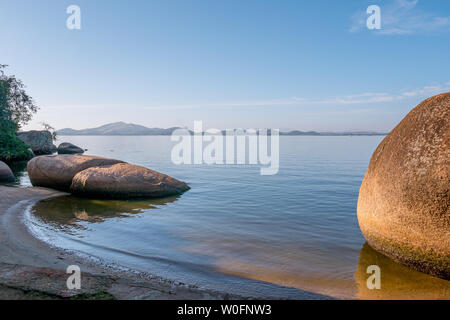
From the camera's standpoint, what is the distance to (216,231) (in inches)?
331

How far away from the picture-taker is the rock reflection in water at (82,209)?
9109 millimetres

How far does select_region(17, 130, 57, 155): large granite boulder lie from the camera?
41.7m

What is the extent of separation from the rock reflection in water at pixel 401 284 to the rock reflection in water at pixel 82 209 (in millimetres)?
7287

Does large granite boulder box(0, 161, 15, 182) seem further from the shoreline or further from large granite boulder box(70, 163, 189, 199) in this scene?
the shoreline

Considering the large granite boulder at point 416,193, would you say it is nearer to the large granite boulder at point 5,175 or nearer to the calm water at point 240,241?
the calm water at point 240,241

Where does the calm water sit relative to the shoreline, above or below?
below

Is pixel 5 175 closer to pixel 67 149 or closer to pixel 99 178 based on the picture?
pixel 99 178

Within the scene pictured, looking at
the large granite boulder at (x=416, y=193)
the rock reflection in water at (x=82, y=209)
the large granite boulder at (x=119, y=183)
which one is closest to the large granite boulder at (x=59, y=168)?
the large granite boulder at (x=119, y=183)

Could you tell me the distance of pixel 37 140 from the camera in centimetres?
4253

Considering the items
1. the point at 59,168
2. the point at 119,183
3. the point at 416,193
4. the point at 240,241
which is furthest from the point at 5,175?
the point at 416,193

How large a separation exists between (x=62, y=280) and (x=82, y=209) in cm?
708

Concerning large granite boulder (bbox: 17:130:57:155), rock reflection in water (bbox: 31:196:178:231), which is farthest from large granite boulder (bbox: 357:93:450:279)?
large granite boulder (bbox: 17:130:57:155)

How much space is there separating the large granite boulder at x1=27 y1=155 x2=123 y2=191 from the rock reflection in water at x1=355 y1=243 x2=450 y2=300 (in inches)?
463

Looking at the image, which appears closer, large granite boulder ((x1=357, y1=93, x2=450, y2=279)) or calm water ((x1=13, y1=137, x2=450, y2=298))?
large granite boulder ((x1=357, y1=93, x2=450, y2=279))
